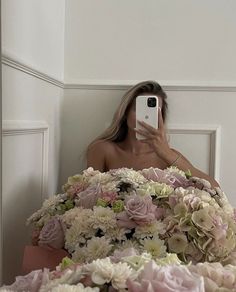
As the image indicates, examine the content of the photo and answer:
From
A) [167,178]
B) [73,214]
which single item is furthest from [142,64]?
[73,214]

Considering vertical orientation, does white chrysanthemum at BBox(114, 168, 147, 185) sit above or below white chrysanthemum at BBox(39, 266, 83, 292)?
above

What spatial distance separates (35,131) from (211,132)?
27.4 inches

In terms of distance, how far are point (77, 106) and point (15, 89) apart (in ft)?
2.08

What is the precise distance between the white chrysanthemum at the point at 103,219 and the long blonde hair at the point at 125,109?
74 cm

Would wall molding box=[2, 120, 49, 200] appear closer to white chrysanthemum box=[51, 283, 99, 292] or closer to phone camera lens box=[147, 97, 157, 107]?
phone camera lens box=[147, 97, 157, 107]

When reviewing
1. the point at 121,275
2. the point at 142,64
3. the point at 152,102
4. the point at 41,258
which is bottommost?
the point at 41,258

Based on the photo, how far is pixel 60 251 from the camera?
0.81 meters

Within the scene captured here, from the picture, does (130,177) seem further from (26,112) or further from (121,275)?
(121,275)

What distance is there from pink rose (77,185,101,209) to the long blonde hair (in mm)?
656

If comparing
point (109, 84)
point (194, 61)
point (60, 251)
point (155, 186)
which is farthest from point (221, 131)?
point (60, 251)

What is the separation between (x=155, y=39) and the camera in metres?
1.56

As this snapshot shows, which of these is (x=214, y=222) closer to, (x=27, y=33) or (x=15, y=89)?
(x=15, y=89)

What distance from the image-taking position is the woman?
1.45 metres

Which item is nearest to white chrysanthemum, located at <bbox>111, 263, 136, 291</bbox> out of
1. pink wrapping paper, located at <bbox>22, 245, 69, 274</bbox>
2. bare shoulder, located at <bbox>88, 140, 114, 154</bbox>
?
pink wrapping paper, located at <bbox>22, 245, 69, 274</bbox>
